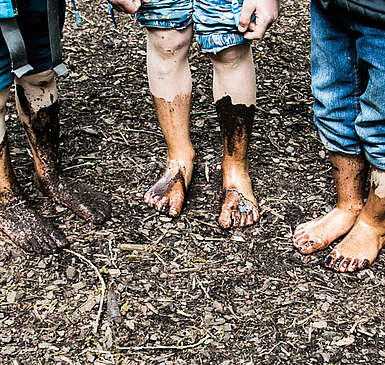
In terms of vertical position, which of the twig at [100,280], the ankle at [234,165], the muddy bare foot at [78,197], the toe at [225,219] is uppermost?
the ankle at [234,165]

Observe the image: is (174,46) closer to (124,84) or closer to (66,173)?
(66,173)

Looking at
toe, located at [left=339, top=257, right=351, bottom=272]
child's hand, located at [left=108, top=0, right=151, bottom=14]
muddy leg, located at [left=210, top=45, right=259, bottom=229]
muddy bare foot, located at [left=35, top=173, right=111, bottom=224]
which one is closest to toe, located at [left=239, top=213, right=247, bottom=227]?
muddy leg, located at [left=210, top=45, right=259, bottom=229]

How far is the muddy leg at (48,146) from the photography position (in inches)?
99.9

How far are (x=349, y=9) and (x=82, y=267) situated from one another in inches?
53.9

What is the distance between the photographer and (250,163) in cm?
301

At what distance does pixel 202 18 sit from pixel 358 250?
1.06m

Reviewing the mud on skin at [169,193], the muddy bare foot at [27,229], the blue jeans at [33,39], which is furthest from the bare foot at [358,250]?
the blue jeans at [33,39]

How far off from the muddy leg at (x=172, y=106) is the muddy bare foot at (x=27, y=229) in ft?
1.48

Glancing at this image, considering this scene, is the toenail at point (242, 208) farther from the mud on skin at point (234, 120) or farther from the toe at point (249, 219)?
the mud on skin at point (234, 120)

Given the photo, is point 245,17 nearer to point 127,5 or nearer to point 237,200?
point 127,5

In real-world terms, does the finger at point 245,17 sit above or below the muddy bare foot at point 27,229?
above

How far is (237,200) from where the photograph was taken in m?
2.63

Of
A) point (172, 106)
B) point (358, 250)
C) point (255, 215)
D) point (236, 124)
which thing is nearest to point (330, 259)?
point (358, 250)

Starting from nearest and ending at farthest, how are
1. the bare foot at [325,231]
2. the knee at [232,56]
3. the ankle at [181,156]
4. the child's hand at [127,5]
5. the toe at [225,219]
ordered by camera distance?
the child's hand at [127,5] → the knee at [232,56] → the bare foot at [325,231] → the toe at [225,219] → the ankle at [181,156]
